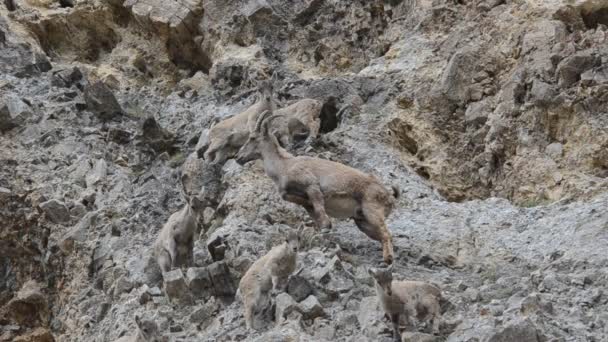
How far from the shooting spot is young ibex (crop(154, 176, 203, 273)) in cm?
1173

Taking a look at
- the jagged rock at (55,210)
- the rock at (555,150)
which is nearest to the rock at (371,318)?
the rock at (555,150)

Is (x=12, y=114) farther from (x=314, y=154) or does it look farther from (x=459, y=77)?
(x=459, y=77)

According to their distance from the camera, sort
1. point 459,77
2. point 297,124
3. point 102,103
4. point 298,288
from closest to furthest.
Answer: point 298,288, point 297,124, point 459,77, point 102,103

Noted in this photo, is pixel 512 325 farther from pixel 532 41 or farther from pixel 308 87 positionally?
pixel 308 87

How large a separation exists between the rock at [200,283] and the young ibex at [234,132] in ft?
10.5

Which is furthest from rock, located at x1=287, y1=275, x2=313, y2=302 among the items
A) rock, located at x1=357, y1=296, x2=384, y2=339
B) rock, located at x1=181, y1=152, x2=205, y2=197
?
rock, located at x1=181, y1=152, x2=205, y2=197

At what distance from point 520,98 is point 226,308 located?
574 centimetres

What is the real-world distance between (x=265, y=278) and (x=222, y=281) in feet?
3.84

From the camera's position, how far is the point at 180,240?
11.8 meters

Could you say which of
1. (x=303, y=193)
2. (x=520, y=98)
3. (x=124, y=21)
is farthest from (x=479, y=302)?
(x=124, y=21)

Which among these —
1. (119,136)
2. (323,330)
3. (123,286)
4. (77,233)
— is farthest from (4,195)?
(323,330)

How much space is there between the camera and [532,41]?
47.9 feet

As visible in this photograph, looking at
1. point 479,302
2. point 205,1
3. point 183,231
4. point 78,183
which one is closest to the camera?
point 479,302

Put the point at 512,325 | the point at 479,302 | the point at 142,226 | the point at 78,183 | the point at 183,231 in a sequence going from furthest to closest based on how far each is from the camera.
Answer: the point at 78,183 < the point at 142,226 < the point at 183,231 < the point at 479,302 < the point at 512,325
